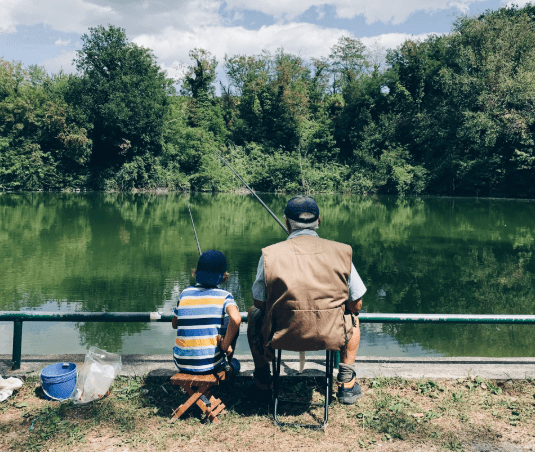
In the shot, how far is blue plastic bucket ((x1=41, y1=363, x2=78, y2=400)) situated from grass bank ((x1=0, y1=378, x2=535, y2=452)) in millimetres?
67

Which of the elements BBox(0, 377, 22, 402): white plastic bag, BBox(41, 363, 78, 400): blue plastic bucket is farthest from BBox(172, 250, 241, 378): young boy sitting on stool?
BBox(0, 377, 22, 402): white plastic bag

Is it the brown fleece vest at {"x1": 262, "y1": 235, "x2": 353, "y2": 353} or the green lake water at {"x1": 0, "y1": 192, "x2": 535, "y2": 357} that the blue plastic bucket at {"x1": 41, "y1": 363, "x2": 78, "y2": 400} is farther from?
the green lake water at {"x1": 0, "y1": 192, "x2": 535, "y2": 357}

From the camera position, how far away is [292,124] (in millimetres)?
41625

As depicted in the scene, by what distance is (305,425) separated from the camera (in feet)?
9.59

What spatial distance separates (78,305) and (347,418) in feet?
21.0

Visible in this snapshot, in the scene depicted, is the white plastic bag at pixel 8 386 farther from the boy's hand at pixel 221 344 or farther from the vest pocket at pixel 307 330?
the vest pocket at pixel 307 330

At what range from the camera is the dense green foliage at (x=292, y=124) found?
32.8 meters

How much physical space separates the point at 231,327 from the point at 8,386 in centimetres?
162

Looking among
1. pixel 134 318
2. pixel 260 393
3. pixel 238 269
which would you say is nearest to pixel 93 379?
pixel 134 318

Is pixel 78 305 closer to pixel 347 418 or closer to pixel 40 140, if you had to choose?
pixel 347 418

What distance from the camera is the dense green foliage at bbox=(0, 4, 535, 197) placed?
108 ft

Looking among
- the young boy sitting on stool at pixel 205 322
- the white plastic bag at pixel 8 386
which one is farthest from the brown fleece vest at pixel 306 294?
the white plastic bag at pixel 8 386

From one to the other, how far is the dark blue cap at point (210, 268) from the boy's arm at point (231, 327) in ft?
0.67

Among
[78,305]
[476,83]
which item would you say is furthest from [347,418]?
[476,83]
